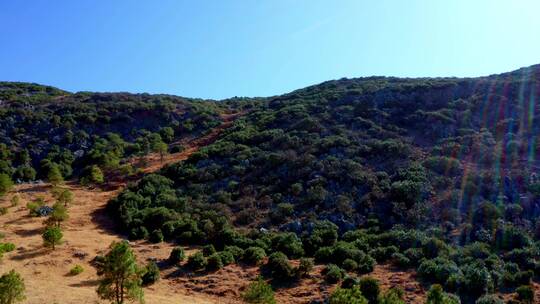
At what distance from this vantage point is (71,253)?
2878 cm

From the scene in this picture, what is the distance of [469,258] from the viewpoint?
85.6 ft

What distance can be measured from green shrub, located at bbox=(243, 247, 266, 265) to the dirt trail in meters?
4.55

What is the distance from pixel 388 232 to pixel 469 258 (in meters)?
5.73

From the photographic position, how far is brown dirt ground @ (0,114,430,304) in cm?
2334

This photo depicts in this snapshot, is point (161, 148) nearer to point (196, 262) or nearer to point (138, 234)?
point (138, 234)

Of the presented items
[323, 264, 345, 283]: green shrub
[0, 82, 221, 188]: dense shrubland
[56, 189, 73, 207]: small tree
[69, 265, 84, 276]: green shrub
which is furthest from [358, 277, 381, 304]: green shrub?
[0, 82, 221, 188]: dense shrubland

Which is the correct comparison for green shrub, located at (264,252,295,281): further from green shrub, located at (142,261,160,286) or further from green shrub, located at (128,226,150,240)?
green shrub, located at (128,226,150,240)

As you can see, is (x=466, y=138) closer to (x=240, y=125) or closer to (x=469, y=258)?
(x=469, y=258)

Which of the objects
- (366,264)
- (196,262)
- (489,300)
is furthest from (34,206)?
(489,300)

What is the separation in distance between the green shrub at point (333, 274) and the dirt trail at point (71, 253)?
578 centimetres

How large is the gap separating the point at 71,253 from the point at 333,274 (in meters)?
16.2

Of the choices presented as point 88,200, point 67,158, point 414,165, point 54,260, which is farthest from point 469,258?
point 67,158

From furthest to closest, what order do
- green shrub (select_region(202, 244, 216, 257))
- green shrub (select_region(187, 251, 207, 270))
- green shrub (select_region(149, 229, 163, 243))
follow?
green shrub (select_region(149, 229, 163, 243)) < green shrub (select_region(202, 244, 216, 257)) < green shrub (select_region(187, 251, 207, 270))

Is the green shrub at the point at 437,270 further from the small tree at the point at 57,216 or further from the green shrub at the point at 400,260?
the small tree at the point at 57,216
